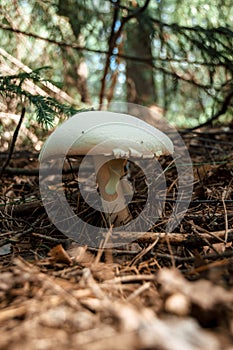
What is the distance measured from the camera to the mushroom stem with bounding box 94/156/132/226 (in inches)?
78.8

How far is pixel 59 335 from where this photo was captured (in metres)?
0.88

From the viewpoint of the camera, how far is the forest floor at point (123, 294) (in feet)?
2.63

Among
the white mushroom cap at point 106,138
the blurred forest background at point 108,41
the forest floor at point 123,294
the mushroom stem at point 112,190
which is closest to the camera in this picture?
the forest floor at point 123,294

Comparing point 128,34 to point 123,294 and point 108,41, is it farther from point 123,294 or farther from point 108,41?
point 123,294

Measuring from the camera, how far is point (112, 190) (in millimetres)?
2061

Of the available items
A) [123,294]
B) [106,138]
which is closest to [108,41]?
[106,138]

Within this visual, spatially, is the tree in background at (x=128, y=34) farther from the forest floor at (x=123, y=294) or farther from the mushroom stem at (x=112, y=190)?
the forest floor at (x=123, y=294)

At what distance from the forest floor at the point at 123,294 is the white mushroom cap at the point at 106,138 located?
1.42 ft

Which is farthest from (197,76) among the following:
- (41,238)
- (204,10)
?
(41,238)

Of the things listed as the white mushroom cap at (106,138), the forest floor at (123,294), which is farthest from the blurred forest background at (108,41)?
the forest floor at (123,294)

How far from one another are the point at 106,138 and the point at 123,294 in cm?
81

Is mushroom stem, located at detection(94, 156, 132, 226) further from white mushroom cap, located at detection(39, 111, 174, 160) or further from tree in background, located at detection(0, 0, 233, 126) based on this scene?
tree in background, located at detection(0, 0, 233, 126)

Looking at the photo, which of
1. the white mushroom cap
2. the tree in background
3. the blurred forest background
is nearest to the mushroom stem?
the white mushroom cap

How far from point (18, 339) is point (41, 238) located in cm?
86
